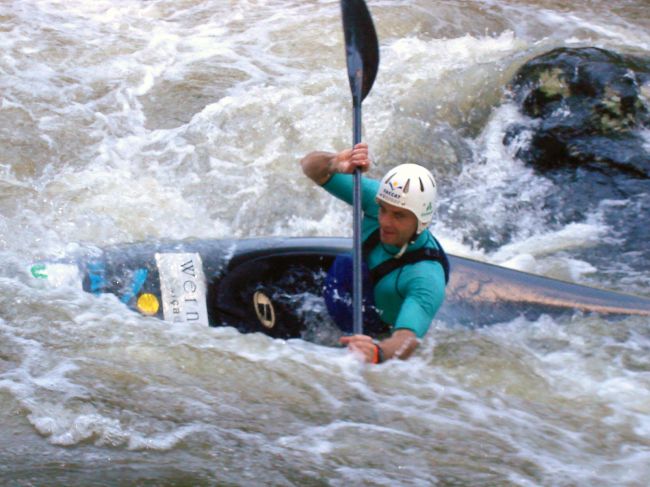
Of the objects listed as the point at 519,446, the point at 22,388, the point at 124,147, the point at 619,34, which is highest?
the point at 619,34

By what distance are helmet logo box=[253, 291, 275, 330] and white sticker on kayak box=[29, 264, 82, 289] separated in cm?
76

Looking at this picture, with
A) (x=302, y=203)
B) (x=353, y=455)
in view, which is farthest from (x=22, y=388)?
(x=302, y=203)

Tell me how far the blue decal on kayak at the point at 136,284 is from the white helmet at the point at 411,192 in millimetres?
1176

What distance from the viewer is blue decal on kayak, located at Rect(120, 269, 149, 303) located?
396 centimetres

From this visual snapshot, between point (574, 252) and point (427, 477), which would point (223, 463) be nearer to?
point (427, 477)

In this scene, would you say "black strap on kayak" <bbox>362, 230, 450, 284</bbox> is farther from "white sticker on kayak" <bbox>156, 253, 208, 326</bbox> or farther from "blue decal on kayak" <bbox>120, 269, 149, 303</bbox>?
"blue decal on kayak" <bbox>120, 269, 149, 303</bbox>

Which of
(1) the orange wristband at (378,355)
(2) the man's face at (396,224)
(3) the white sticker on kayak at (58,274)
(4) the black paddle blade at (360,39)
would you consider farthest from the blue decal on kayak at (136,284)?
(4) the black paddle blade at (360,39)

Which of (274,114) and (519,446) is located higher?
(274,114)

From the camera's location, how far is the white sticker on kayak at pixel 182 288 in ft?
12.9

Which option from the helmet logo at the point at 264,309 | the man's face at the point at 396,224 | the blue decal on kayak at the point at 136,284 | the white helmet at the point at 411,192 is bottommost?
the helmet logo at the point at 264,309

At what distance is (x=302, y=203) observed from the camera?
6.16m

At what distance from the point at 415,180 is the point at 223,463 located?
4.20 feet

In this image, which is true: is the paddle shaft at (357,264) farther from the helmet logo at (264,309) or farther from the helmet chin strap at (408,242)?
the helmet logo at (264,309)

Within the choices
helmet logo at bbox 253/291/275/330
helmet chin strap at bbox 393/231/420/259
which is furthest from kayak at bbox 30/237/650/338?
helmet chin strap at bbox 393/231/420/259
